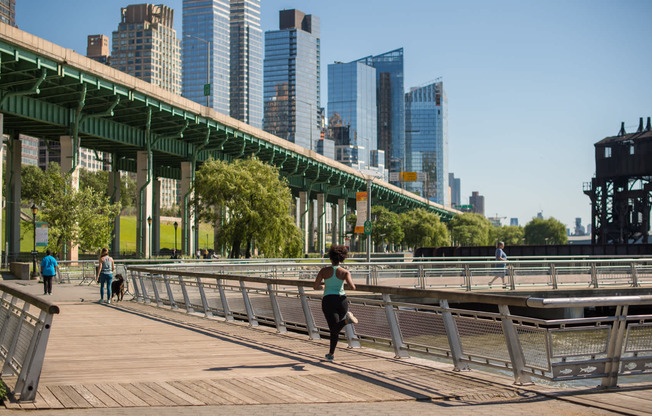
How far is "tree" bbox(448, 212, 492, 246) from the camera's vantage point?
160038 mm

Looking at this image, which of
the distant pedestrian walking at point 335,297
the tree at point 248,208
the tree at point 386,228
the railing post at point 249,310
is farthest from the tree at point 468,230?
the distant pedestrian walking at point 335,297

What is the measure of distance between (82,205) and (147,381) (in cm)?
4110

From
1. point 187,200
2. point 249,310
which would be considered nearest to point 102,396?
point 249,310

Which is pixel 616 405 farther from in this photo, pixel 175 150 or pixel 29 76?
pixel 175 150

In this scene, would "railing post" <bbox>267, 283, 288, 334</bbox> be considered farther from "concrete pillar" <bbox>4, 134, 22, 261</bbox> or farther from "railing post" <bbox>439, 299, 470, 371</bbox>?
"concrete pillar" <bbox>4, 134, 22, 261</bbox>

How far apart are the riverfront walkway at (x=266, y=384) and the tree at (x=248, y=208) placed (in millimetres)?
39809

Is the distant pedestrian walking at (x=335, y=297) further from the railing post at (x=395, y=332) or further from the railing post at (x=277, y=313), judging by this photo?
the railing post at (x=277, y=313)

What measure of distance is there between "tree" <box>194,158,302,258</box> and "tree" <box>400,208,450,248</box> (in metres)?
65.2

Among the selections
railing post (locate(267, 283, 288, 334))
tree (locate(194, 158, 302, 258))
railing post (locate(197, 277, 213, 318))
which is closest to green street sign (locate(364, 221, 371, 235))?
railing post (locate(197, 277, 213, 318))

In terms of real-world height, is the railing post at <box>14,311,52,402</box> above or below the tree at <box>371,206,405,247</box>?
below

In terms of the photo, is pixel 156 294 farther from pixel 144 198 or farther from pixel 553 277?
pixel 144 198

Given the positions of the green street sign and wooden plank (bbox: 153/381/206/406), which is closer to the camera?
wooden plank (bbox: 153/381/206/406)

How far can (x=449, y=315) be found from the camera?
32.2 ft

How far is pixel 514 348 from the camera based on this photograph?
874 centimetres
